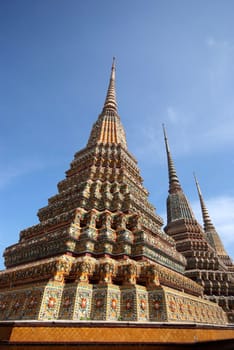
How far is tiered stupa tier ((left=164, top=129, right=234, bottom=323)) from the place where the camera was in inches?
557

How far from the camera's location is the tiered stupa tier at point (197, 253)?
557 inches

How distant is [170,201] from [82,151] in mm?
11549

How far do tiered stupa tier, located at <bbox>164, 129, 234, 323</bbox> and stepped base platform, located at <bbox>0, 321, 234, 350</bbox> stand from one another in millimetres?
10369

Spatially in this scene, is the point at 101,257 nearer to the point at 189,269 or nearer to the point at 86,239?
the point at 86,239

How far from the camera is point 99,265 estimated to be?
702 centimetres

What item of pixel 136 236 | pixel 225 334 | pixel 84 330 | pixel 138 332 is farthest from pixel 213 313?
pixel 84 330

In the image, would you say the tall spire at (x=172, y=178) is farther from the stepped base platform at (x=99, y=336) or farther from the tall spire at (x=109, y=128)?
the stepped base platform at (x=99, y=336)

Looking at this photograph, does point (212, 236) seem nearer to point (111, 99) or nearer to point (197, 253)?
point (197, 253)

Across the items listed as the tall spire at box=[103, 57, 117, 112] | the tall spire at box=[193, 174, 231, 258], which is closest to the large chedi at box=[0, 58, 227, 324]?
the tall spire at box=[103, 57, 117, 112]

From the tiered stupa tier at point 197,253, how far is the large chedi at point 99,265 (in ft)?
13.5

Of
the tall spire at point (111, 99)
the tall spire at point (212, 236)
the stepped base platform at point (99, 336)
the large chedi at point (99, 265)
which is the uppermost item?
the tall spire at point (111, 99)

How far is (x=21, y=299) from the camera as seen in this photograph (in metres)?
6.07

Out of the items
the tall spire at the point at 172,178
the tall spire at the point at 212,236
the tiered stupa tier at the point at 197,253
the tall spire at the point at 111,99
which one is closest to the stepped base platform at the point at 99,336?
the tiered stupa tier at the point at 197,253

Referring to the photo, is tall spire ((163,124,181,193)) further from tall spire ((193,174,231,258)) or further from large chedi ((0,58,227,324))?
large chedi ((0,58,227,324))
